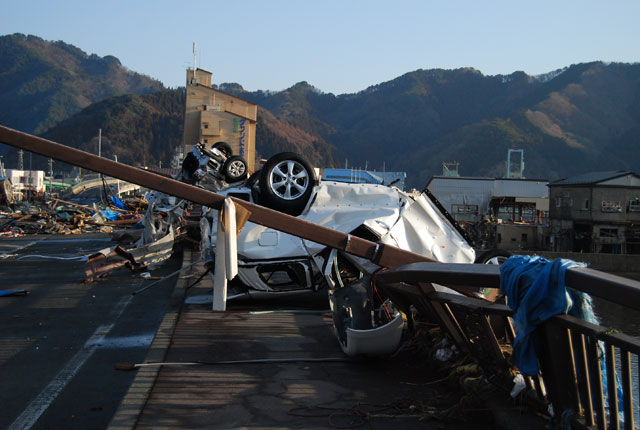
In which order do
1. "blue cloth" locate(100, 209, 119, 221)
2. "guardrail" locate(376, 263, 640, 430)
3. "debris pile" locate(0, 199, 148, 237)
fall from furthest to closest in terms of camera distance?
"blue cloth" locate(100, 209, 119, 221)
"debris pile" locate(0, 199, 148, 237)
"guardrail" locate(376, 263, 640, 430)

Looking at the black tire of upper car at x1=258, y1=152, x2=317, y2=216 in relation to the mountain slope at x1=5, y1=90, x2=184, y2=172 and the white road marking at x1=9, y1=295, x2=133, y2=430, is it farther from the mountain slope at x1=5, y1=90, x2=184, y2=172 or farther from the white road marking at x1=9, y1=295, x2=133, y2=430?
the mountain slope at x1=5, y1=90, x2=184, y2=172

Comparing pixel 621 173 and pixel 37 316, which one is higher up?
pixel 621 173

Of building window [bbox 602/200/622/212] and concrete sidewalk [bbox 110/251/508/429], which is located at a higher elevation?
building window [bbox 602/200/622/212]

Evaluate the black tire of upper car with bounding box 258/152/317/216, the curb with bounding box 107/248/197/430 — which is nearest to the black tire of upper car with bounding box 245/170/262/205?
the black tire of upper car with bounding box 258/152/317/216

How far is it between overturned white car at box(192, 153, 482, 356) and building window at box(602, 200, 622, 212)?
4227 centimetres

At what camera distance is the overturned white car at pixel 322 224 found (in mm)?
8844

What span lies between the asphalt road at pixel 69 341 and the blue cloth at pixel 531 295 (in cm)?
381

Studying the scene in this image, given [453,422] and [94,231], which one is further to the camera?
[94,231]

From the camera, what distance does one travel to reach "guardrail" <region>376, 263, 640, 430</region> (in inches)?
127

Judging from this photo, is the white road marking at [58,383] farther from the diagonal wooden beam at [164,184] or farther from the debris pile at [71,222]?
the debris pile at [71,222]

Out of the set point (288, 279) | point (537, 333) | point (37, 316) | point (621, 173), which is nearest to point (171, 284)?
point (37, 316)

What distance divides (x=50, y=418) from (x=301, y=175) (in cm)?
556

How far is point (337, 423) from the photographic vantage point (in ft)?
16.2

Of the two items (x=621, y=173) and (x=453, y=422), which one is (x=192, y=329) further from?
(x=621, y=173)
